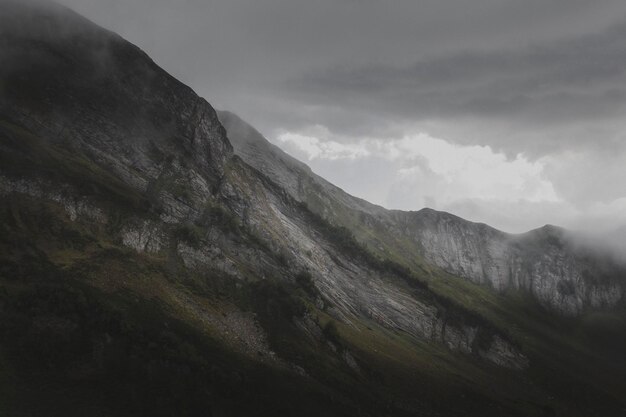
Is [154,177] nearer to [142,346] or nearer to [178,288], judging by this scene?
[178,288]

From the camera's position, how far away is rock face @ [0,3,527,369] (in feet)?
260

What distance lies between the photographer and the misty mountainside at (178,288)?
46.3 metres

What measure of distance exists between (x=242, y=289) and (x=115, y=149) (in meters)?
51.6

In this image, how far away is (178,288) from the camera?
239ft

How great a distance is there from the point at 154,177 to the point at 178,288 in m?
41.2

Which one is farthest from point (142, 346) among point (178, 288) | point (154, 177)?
point (154, 177)

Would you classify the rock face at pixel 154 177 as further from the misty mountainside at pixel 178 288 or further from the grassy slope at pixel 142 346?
the grassy slope at pixel 142 346

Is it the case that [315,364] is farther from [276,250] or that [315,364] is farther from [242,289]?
[276,250]

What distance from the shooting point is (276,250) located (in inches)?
4537

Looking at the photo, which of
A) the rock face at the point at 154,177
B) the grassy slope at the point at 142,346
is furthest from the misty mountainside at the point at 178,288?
the rock face at the point at 154,177

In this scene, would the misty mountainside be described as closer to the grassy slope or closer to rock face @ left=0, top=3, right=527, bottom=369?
the grassy slope

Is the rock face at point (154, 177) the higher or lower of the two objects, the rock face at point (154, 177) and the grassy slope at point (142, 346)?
the higher

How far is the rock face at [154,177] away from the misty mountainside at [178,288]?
546mm

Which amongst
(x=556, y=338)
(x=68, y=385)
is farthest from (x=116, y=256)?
(x=556, y=338)
